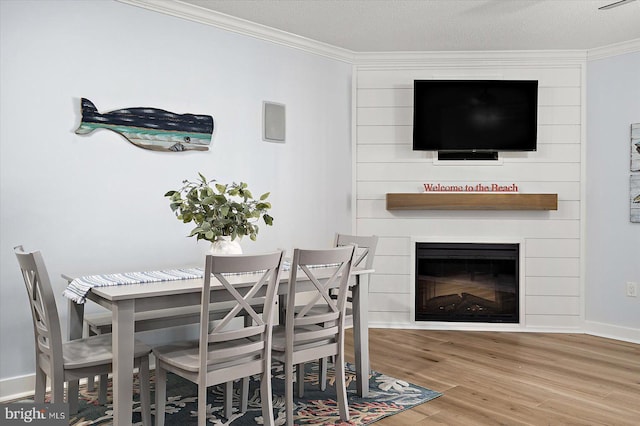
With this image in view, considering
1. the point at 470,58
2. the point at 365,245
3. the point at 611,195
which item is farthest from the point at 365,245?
the point at 611,195

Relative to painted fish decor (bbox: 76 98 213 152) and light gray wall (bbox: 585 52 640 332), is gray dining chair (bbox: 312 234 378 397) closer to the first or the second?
painted fish decor (bbox: 76 98 213 152)

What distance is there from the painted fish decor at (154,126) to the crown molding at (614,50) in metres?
3.37

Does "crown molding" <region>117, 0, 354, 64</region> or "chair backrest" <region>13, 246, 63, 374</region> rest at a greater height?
"crown molding" <region>117, 0, 354, 64</region>

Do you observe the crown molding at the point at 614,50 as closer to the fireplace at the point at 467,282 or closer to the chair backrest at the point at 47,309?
the fireplace at the point at 467,282

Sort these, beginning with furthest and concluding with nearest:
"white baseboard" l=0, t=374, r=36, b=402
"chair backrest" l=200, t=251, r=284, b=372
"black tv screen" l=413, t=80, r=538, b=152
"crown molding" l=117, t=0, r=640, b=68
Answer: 1. "black tv screen" l=413, t=80, r=538, b=152
2. "crown molding" l=117, t=0, r=640, b=68
3. "white baseboard" l=0, t=374, r=36, b=402
4. "chair backrest" l=200, t=251, r=284, b=372

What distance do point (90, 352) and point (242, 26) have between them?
269 cm

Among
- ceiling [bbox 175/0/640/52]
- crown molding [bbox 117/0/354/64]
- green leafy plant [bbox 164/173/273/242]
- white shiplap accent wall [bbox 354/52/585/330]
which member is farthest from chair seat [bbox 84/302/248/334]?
white shiplap accent wall [bbox 354/52/585/330]

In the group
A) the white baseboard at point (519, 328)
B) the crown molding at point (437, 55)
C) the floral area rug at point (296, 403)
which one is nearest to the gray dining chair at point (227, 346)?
the floral area rug at point (296, 403)

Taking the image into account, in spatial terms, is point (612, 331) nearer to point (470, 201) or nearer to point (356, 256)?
point (470, 201)

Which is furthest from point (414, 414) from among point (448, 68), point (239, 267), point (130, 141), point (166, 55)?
point (448, 68)

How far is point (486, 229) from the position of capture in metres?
4.89

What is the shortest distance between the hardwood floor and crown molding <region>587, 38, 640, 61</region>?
244cm

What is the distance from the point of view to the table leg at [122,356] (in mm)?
2334

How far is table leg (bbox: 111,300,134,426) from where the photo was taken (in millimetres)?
2334
